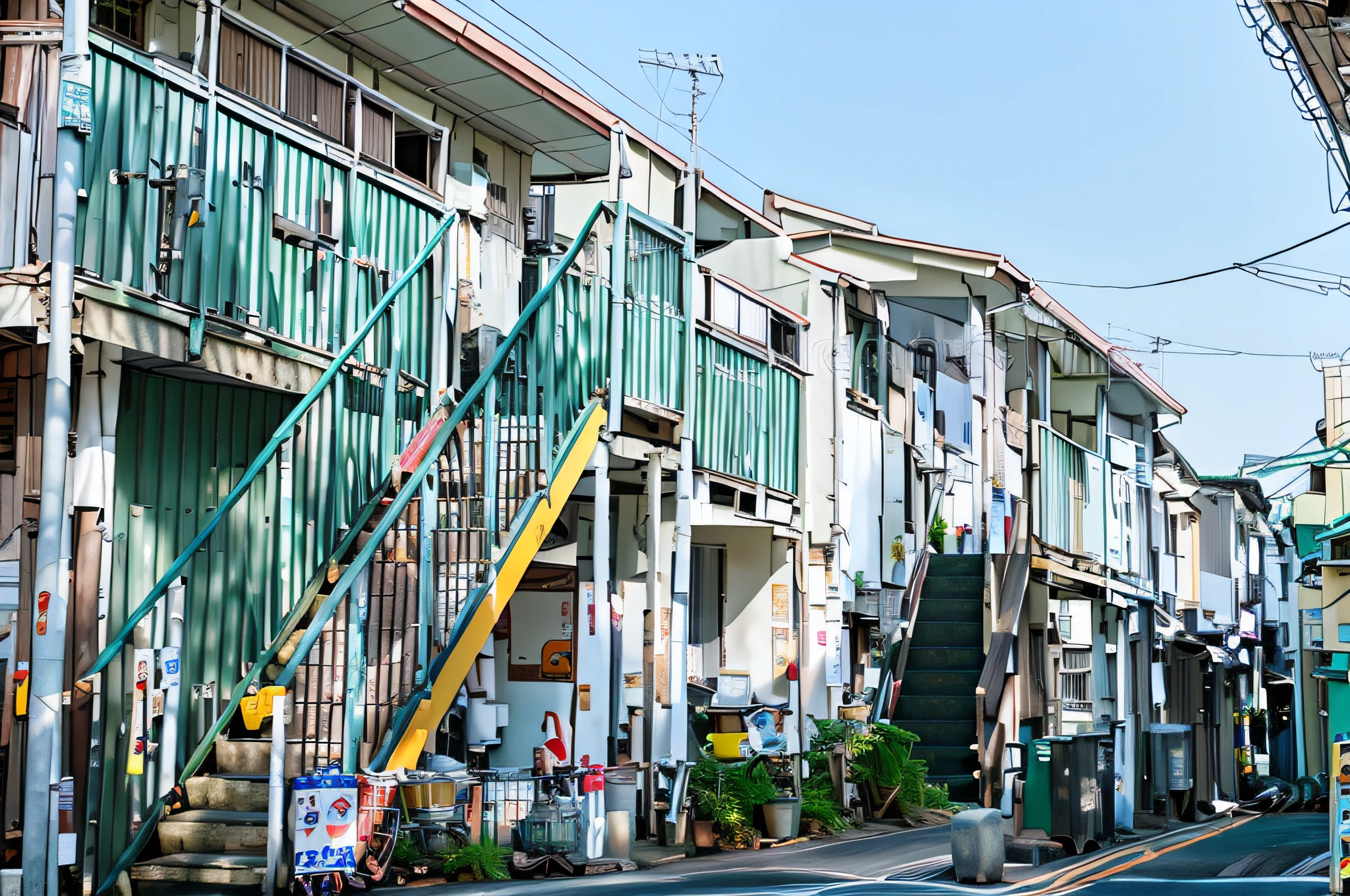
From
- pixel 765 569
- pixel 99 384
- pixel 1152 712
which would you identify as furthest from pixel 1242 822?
pixel 99 384

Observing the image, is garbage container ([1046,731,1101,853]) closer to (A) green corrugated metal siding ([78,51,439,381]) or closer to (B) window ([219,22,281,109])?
(A) green corrugated metal siding ([78,51,439,381])

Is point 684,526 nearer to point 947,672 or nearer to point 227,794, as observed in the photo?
point 227,794

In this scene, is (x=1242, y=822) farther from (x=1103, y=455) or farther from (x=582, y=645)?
(x=582, y=645)

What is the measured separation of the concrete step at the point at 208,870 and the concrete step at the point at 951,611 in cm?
1319

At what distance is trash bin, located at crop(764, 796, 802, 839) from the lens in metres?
15.6

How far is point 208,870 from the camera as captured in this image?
10.3 m

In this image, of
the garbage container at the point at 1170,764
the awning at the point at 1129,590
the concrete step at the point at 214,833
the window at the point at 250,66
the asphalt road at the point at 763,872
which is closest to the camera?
the concrete step at the point at 214,833

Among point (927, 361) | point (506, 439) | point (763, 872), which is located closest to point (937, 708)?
point (927, 361)

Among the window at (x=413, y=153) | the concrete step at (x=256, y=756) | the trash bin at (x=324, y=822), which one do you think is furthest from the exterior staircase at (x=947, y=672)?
the trash bin at (x=324, y=822)

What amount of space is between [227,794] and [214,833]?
0.39m

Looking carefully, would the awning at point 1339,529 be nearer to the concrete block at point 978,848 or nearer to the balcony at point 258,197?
the concrete block at point 978,848

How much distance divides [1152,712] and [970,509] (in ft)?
22.4

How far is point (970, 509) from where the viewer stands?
26.5 meters

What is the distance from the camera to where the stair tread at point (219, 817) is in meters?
10.6
